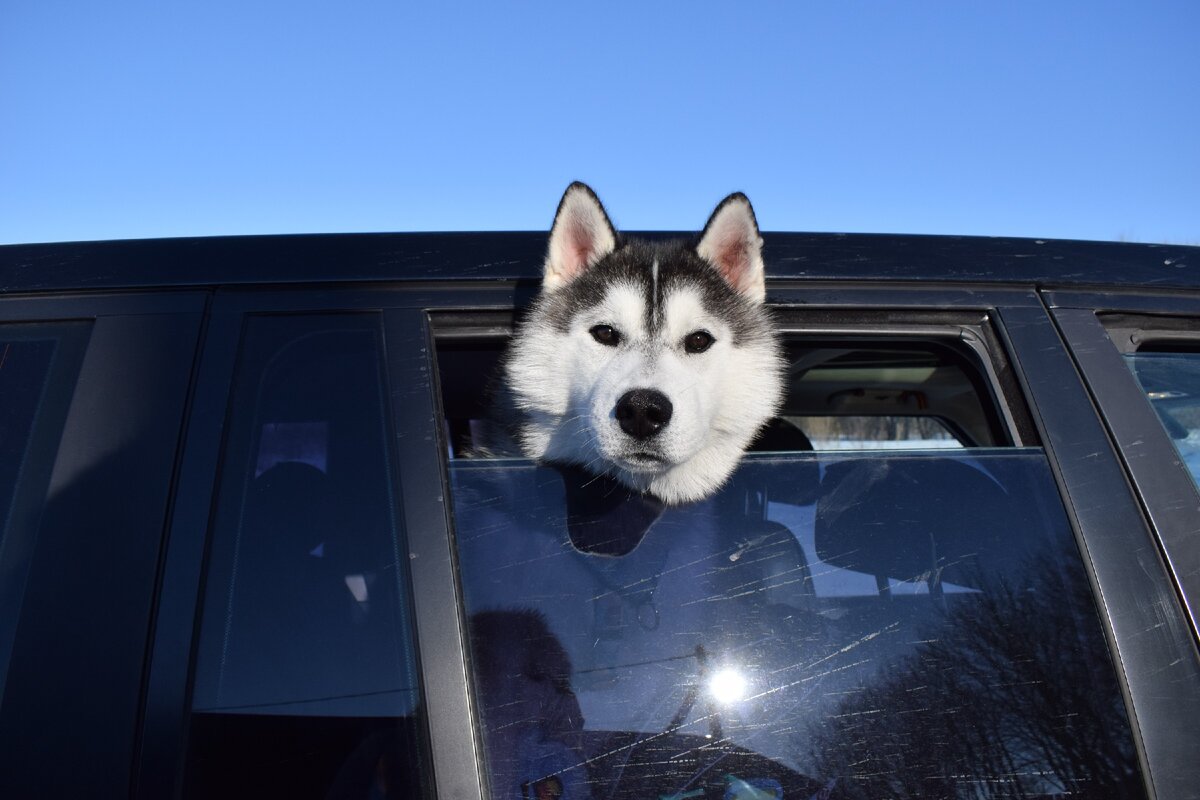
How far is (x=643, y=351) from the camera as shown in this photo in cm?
264

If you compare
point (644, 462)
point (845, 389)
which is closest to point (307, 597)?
point (644, 462)

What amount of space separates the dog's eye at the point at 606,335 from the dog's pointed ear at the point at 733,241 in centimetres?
39

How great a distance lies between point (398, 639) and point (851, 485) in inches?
37.2

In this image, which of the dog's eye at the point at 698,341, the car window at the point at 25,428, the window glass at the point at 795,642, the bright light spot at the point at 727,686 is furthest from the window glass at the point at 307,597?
the dog's eye at the point at 698,341

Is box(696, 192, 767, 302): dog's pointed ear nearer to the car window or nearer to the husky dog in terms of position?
the husky dog

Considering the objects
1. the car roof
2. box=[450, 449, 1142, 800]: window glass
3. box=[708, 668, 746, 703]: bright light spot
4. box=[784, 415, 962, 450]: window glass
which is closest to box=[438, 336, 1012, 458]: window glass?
box=[784, 415, 962, 450]: window glass

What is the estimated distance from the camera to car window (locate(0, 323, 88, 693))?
158 centimetres

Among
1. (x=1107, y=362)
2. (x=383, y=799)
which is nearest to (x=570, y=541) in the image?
(x=383, y=799)

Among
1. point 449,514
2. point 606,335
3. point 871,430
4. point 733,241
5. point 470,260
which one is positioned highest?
point 871,430

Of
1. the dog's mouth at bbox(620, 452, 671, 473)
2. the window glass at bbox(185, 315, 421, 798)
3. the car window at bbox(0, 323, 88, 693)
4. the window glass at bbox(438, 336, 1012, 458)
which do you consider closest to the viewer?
the window glass at bbox(185, 315, 421, 798)

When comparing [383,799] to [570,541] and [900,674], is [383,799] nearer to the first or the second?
[570,541]

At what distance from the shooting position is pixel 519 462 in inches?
71.7

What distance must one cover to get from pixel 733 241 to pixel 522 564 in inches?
58.6

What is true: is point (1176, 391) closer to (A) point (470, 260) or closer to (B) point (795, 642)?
(B) point (795, 642)
